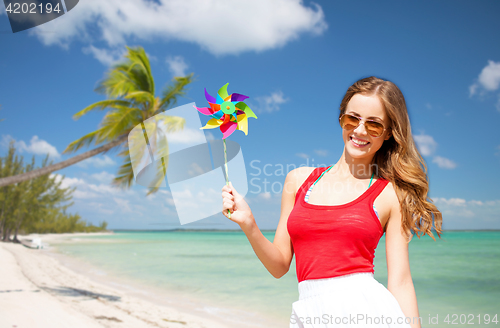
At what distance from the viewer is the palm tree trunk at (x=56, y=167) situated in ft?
23.1

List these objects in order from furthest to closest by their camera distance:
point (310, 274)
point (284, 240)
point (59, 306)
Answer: point (59, 306) → point (284, 240) → point (310, 274)

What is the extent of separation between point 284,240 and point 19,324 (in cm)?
620

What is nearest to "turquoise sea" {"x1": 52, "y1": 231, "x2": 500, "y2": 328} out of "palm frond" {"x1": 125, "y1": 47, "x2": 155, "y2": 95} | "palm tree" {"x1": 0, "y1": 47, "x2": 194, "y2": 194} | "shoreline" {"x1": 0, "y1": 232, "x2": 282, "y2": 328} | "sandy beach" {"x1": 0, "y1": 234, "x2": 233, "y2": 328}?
"shoreline" {"x1": 0, "y1": 232, "x2": 282, "y2": 328}

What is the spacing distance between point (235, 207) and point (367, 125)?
760 millimetres

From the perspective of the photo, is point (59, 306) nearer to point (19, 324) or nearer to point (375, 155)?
point (19, 324)

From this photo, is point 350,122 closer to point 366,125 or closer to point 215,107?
point 366,125

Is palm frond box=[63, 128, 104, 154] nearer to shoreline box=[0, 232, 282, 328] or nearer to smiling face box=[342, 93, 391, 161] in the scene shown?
shoreline box=[0, 232, 282, 328]

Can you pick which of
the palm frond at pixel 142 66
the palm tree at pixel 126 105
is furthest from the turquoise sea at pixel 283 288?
the palm frond at pixel 142 66

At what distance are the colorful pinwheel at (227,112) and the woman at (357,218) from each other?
1.21 ft

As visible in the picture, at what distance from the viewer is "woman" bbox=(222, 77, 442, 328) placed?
4.50 feet

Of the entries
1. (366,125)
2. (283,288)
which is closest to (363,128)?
(366,125)

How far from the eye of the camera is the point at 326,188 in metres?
1.67

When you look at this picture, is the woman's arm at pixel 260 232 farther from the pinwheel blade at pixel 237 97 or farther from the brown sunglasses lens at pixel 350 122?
the pinwheel blade at pixel 237 97

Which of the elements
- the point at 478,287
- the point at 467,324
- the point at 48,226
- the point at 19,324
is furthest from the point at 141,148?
the point at 48,226
